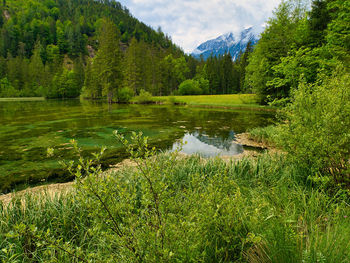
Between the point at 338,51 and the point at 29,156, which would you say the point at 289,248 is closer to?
the point at 29,156

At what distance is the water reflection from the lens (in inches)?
424

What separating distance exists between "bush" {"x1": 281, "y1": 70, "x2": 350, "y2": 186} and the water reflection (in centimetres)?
492

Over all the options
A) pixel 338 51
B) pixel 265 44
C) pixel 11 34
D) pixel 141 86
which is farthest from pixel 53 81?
pixel 338 51

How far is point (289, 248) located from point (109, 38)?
52.0 metres

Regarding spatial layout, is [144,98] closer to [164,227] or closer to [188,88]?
[188,88]

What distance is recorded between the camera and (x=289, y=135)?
212 inches

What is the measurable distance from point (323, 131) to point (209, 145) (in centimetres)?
796

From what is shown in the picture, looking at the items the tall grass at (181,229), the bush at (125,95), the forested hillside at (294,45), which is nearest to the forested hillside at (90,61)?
the bush at (125,95)

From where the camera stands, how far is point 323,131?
14.8 ft

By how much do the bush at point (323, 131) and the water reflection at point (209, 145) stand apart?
492 cm

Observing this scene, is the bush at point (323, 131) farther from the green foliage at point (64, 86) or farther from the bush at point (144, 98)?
the green foliage at point (64, 86)

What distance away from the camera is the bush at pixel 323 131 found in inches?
172

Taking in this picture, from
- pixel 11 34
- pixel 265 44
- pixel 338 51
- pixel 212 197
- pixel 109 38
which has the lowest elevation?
pixel 212 197

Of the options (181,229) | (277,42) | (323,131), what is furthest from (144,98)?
(181,229)
